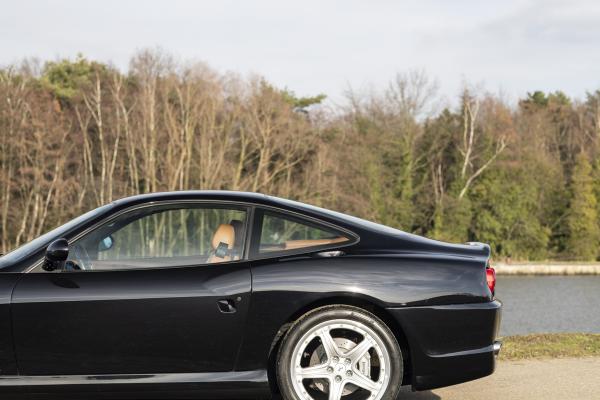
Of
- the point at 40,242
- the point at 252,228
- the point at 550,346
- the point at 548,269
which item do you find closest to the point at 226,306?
the point at 252,228

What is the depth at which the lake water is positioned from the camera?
27953 millimetres

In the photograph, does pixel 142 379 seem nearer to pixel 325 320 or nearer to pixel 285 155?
pixel 325 320

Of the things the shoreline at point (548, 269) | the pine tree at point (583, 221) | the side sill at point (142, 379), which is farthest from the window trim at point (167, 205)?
the pine tree at point (583, 221)

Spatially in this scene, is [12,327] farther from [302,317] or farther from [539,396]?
[539,396]

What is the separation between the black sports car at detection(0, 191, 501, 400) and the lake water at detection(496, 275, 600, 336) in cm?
1751

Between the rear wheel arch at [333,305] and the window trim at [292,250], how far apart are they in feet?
1.04

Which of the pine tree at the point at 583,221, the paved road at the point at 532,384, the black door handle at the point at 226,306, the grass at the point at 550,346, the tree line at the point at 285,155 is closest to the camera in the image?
the black door handle at the point at 226,306

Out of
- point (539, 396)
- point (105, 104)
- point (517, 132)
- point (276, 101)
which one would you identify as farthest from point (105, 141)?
point (539, 396)

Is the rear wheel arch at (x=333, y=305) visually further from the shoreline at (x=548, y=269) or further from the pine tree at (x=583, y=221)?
the pine tree at (x=583, y=221)

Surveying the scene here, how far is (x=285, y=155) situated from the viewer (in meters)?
62.1

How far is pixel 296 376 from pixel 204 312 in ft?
2.17

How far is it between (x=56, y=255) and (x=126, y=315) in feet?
1.70

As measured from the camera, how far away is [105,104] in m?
64.6

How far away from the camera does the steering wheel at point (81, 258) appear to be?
5.22 m
